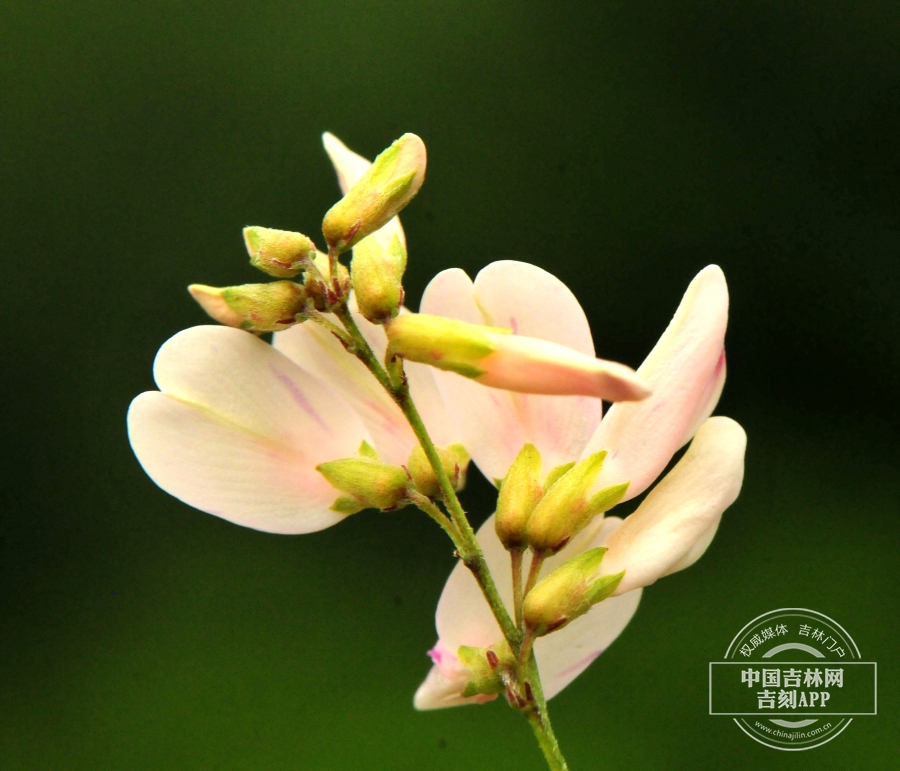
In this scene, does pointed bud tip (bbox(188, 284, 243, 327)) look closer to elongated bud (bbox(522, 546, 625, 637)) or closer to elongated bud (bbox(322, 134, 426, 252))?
elongated bud (bbox(322, 134, 426, 252))

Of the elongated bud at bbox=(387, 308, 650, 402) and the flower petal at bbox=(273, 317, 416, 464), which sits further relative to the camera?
the flower petal at bbox=(273, 317, 416, 464)

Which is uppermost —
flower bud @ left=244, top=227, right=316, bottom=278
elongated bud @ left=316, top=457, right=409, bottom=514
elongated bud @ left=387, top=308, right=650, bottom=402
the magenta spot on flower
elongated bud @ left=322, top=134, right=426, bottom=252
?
elongated bud @ left=322, top=134, right=426, bottom=252

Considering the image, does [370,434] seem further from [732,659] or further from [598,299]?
[598,299]

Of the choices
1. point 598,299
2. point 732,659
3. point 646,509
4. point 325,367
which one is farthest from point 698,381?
point 598,299

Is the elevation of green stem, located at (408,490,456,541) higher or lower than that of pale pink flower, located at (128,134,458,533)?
lower

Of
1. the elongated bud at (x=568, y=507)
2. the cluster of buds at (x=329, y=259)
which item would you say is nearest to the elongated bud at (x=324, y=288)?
the cluster of buds at (x=329, y=259)

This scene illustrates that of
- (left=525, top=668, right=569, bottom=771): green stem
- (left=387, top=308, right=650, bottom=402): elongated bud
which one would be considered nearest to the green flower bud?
(left=387, top=308, right=650, bottom=402): elongated bud

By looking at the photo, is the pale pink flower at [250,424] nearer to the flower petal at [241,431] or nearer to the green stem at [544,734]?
the flower petal at [241,431]
